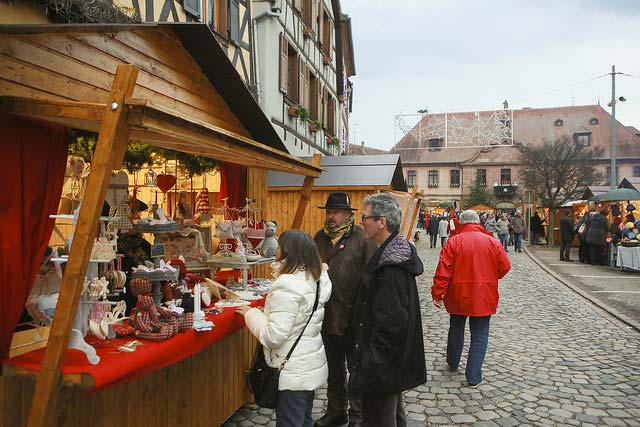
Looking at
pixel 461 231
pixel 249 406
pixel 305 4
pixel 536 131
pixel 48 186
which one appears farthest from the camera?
pixel 536 131

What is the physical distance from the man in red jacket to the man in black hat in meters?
1.51

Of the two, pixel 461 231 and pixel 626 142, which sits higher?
pixel 626 142

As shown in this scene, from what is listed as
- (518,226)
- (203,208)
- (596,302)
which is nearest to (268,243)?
(203,208)

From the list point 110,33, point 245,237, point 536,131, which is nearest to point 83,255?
point 110,33

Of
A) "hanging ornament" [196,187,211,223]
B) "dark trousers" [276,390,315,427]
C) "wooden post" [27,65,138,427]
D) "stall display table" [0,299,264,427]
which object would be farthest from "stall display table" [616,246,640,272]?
"wooden post" [27,65,138,427]

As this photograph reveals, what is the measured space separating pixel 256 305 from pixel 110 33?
239 centimetres

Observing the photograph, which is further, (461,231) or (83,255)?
(461,231)

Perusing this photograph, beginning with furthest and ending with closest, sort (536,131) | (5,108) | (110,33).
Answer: (536,131) < (110,33) < (5,108)

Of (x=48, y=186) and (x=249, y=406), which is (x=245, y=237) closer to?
(x=249, y=406)

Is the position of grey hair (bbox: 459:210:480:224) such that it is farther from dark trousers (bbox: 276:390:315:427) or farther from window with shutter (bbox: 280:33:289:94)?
window with shutter (bbox: 280:33:289:94)

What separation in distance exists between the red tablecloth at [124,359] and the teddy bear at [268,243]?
5.42 feet

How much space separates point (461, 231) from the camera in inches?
222

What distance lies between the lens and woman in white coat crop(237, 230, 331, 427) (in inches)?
115

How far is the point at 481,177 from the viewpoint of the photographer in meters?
52.0
